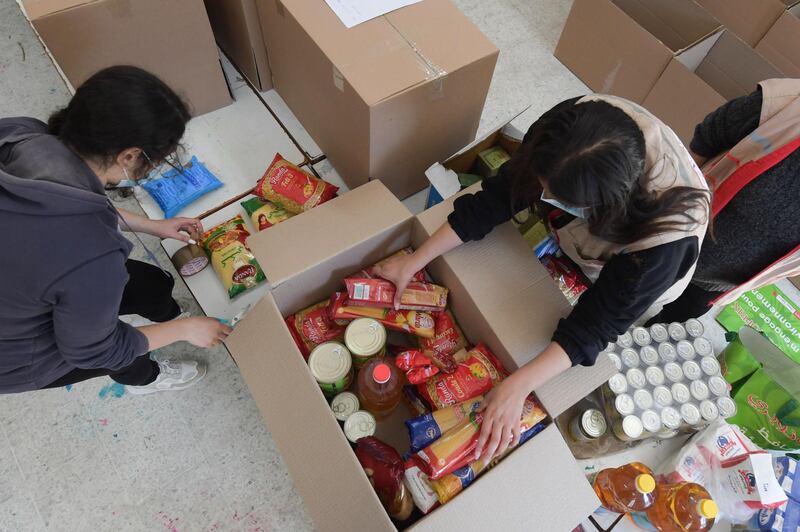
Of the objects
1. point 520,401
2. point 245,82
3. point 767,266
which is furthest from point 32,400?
point 767,266

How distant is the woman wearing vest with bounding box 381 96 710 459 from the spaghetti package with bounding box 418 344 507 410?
0.18 feet

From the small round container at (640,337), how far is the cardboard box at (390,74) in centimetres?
66

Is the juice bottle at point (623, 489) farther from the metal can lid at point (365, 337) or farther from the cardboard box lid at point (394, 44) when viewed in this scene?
the cardboard box lid at point (394, 44)

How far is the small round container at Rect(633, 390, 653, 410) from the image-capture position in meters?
1.01

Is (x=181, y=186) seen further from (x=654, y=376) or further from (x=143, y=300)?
(x=654, y=376)

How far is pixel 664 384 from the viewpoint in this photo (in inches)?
41.6

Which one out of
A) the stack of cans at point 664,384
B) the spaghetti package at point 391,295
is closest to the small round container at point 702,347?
the stack of cans at point 664,384

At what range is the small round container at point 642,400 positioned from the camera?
101 centimetres

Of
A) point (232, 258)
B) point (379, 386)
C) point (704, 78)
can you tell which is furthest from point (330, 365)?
point (704, 78)

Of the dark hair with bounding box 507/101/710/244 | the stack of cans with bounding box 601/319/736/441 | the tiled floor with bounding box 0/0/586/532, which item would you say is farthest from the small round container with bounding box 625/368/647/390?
the tiled floor with bounding box 0/0/586/532

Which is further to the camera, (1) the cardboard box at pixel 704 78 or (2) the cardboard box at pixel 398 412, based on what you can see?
(1) the cardboard box at pixel 704 78

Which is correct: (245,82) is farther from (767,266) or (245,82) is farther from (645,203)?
(767,266)

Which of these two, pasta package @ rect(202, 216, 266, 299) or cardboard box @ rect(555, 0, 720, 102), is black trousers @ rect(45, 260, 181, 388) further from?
cardboard box @ rect(555, 0, 720, 102)

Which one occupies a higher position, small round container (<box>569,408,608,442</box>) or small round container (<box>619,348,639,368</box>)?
small round container (<box>619,348,639,368</box>)
